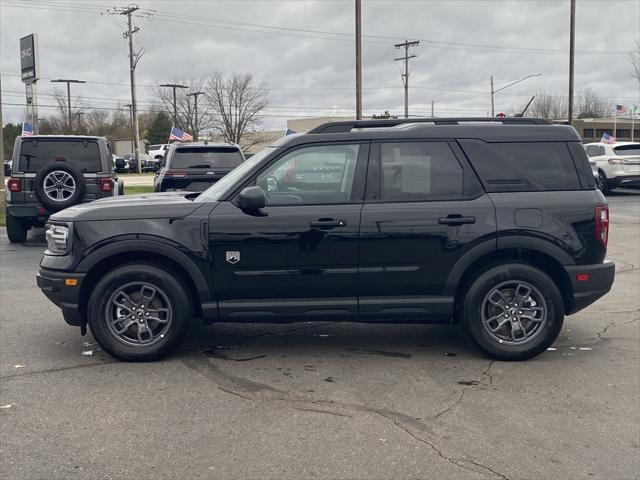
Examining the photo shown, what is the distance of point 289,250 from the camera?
5496 mm

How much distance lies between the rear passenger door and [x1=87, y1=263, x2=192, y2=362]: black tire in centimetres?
144

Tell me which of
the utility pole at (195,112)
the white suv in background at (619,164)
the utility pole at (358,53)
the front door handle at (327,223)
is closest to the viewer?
the front door handle at (327,223)

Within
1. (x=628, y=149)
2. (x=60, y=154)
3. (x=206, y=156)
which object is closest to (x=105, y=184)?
(x=60, y=154)

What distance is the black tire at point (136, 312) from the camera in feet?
18.1

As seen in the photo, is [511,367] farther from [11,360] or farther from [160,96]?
[160,96]

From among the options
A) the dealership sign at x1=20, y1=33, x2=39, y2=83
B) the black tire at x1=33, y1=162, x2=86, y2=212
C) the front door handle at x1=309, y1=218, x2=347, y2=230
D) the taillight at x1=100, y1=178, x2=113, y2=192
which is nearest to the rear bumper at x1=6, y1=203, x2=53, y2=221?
the black tire at x1=33, y1=162, x2=86, y2=212

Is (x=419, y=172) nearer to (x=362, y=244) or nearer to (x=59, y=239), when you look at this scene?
(x=362, y=244)

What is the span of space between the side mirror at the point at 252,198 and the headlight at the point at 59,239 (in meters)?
1.42

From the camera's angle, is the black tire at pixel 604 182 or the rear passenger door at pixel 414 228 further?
the black tire at pixel 604 182

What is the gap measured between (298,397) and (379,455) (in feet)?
3.50

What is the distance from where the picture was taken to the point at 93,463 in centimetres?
377

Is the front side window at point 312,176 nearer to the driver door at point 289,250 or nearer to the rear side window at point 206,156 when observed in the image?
the driver door at point 289,250

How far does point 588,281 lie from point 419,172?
1609 mm

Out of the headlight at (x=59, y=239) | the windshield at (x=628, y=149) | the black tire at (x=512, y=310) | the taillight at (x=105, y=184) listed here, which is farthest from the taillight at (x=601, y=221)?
the windshield at (x=628, y=149)
